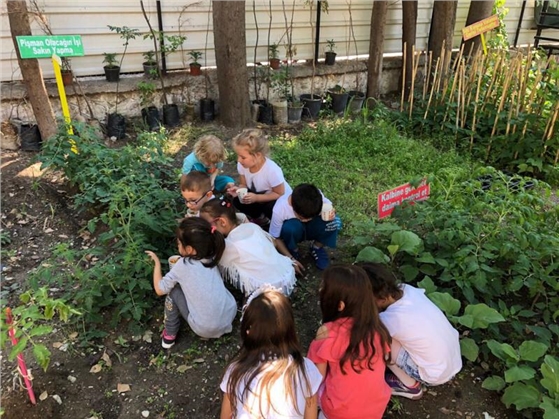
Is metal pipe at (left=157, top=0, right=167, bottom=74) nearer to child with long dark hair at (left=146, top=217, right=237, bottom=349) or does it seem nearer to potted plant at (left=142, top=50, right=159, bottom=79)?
potted plant at (left=142, top=50, right=159, bottom=79)

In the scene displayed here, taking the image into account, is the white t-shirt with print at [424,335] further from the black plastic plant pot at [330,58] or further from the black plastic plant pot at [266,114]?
the black plastic plant pot at [330,58]

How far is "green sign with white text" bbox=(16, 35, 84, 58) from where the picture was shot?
3.88m

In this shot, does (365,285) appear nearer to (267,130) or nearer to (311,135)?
(311,135)

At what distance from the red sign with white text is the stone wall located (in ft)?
13.3

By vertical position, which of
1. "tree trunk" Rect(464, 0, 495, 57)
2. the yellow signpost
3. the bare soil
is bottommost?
the bare soil

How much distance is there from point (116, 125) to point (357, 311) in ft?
15.3

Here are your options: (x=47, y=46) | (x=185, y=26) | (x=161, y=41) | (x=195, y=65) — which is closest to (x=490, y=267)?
(x=47, y=46)

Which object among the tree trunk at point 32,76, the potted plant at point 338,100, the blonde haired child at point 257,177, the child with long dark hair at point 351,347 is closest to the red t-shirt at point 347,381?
the child with long dark hair at point 351,347

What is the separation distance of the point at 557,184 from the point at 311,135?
2.96 metres

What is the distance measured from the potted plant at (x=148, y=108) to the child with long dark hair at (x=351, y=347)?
4.62 metres

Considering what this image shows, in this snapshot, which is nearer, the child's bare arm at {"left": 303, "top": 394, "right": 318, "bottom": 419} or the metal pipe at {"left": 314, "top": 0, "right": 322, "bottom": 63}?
the child's bare arm at {"left": 303, "top": 394, "right": 318, "bottom": 419}

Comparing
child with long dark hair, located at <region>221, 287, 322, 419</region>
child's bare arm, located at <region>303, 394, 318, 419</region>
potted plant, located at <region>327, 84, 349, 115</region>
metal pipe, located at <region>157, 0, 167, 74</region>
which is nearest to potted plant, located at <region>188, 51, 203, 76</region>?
metal pipe, located at <region>157, 0, 167, 74</region>

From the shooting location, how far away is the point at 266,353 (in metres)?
1.92

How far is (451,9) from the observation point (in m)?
7.32
